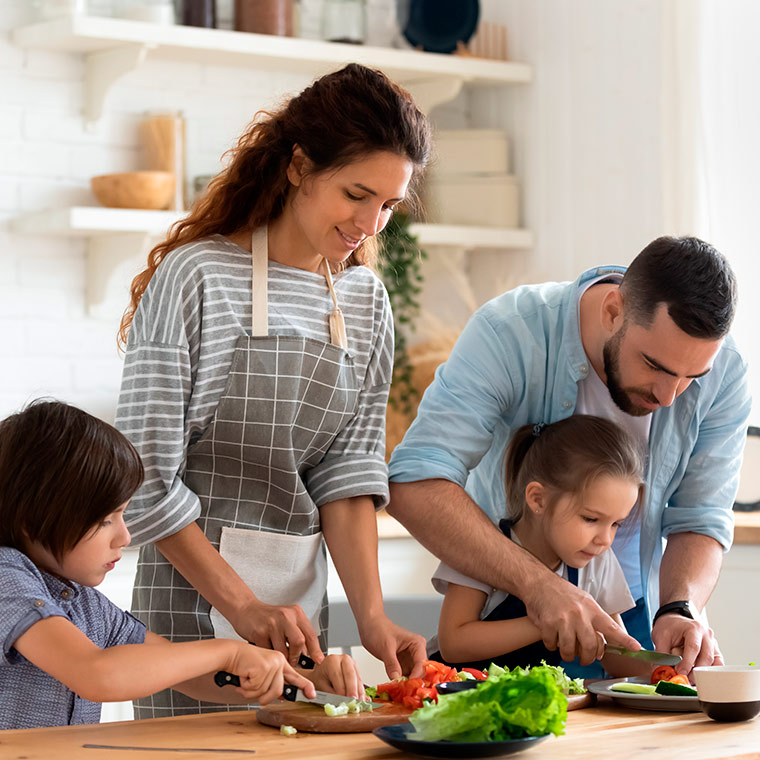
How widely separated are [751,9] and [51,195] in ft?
7.12

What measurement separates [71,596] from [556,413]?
887 millimetres

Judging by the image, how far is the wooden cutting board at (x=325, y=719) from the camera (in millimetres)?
1467

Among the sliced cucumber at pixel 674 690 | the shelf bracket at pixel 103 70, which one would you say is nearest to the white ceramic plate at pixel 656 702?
the sliced cucumber at pixel 674 690

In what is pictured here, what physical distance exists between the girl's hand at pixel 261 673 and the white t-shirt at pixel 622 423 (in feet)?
2.52

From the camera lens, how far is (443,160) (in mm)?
4238

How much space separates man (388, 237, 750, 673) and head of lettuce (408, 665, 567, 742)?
1.75 ft

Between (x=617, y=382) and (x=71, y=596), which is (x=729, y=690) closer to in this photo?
(x=617, y=382)

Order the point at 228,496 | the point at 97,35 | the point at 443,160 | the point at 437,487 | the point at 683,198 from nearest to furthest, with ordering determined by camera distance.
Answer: the point at 228,496
the point at 437,487
the point at 97,35
the point at 683,198
the point at 443,160

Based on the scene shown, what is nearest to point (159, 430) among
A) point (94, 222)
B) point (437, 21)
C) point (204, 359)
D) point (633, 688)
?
point (204, 359)

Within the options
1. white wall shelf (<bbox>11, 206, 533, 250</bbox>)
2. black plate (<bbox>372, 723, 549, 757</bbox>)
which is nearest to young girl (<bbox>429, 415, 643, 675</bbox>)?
black plate (<bbox>372, 723, 549, 757</bbox>)

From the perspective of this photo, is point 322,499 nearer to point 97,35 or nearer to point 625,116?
point 97,35

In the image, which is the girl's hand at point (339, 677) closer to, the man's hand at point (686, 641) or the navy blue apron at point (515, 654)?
the navy blue apron at point (515, 654)

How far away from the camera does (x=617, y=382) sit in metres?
2.02

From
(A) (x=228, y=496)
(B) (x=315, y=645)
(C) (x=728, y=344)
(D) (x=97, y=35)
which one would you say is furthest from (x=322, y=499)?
(D) (x=97, y=35)
